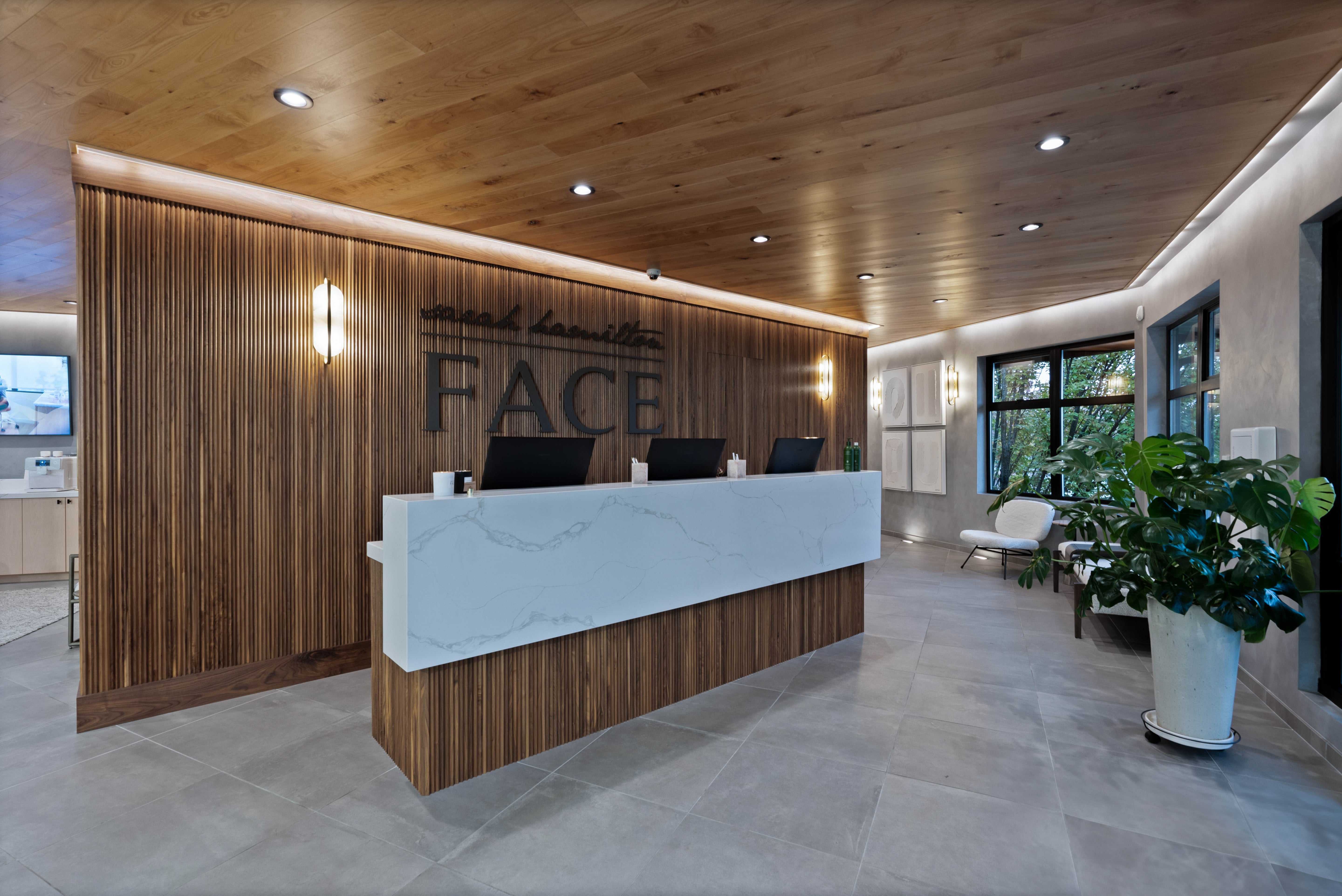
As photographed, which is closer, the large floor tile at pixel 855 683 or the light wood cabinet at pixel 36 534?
the large floor tile at pixel 855 683

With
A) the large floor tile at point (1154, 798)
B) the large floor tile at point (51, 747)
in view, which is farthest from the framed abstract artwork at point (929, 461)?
the large floor tile at point (51, 747)

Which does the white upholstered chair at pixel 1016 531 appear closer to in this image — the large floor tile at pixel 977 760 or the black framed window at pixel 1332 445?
the black framed window at pixel 1332 445

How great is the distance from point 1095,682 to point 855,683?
1410mm

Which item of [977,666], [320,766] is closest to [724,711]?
[977,666]

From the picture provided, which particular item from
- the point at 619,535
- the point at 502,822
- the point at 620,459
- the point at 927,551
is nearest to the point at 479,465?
the point at 620,459

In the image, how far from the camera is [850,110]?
2.71 m

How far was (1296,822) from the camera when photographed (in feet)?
7.86

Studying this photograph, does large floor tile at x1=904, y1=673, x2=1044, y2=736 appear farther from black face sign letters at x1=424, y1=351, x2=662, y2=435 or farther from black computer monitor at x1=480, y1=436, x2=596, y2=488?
black face sign letters at x1=424, y1=351, x2=662, y2=435

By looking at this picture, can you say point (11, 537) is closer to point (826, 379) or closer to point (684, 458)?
point (684, 458)

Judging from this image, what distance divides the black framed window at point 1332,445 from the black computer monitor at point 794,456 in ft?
8.12

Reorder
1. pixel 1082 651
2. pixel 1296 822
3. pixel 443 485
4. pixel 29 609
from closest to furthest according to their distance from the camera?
pixel 1296 822
pixel 443 485
pixel 1082 651
pixel 29 609

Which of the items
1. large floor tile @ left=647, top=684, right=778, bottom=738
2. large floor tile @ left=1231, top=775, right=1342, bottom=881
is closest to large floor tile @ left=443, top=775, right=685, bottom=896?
large floor tile @ left=647, top=684, right=778, bottom=738

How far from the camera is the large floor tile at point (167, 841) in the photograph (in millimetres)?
2084

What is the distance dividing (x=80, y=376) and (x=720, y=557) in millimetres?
3341
